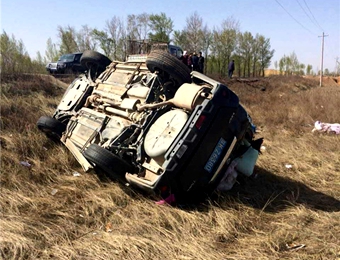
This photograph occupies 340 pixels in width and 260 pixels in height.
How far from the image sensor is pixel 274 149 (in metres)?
6.39

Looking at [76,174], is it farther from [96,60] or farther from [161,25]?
[161,25]

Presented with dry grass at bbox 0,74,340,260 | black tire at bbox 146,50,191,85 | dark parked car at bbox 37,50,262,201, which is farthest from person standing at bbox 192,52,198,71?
black tire at bbox 146,50,191,85

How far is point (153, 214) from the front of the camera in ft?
11.7

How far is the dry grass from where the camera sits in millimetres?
2908

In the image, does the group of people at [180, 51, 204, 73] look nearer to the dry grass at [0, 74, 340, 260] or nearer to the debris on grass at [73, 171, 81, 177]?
the dry grass at [0, 74, 340, 260]

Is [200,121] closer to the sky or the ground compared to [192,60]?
closer to the ground

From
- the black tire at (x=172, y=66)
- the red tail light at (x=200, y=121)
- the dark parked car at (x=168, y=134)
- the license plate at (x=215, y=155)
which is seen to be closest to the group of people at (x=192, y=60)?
the dark parked car at (x=168, y=134)

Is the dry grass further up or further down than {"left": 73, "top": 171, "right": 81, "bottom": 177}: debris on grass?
further down

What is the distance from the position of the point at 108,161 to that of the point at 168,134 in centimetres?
72

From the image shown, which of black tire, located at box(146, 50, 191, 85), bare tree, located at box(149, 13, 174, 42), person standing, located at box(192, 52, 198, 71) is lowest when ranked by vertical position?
black tire, located at box(146, 50, 191, 85)

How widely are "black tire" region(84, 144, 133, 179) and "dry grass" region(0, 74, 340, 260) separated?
37 cm

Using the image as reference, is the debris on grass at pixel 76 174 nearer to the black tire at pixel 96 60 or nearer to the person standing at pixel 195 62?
the black tire at pixel 96 60

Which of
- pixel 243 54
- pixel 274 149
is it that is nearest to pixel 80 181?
pixel 274 149

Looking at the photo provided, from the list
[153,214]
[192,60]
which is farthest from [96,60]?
[192,60]
